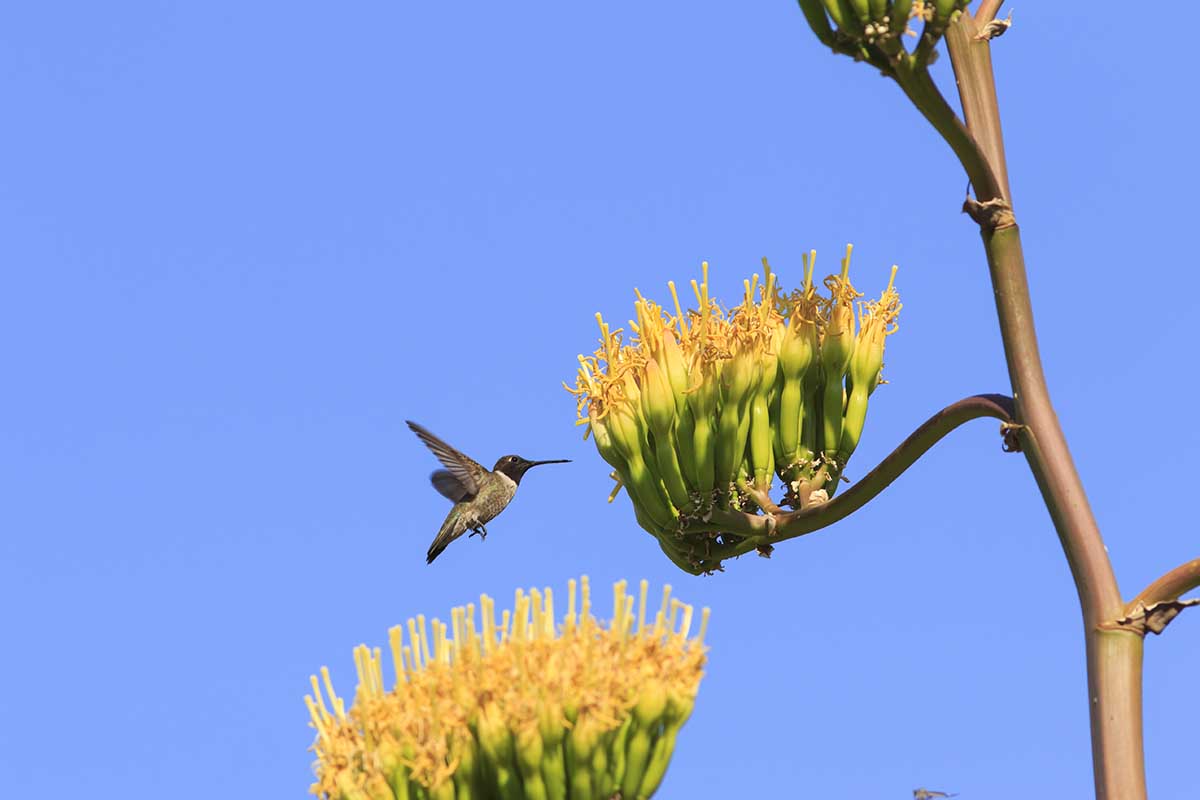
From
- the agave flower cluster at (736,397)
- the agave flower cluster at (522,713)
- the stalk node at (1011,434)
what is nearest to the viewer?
the agave flower cluster at (522,713)

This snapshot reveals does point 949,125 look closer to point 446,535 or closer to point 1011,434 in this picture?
point 1011,434

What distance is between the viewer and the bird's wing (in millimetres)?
12281

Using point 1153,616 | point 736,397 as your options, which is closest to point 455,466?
point 736,397

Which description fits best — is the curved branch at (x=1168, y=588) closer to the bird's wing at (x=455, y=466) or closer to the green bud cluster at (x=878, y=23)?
the green bud cluster at (x=878, y=23)

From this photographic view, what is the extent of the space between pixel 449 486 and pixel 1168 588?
5.79 metres

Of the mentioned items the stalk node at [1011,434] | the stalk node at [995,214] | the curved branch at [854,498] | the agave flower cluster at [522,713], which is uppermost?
the stalk node at [995,214]

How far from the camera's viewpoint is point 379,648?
720 centimetres

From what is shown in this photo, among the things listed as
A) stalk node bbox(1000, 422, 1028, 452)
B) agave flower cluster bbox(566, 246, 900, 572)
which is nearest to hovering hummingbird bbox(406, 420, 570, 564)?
agave flower cluster bbox(566, 246, 900, 572)

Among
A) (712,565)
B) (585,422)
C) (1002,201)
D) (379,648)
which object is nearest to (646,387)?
(585,422)

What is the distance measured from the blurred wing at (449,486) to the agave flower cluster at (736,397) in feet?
7.96

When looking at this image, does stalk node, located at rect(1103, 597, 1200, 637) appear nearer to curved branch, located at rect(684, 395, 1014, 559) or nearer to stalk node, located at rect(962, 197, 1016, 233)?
curved branch, located at rect(684, 395, 1014, 559)

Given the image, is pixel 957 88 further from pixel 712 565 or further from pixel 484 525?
pixel 484 525

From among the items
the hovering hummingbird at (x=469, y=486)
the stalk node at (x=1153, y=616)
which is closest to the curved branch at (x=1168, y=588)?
the stalk node at (x=1153, y=616)

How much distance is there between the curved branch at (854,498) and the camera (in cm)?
846
